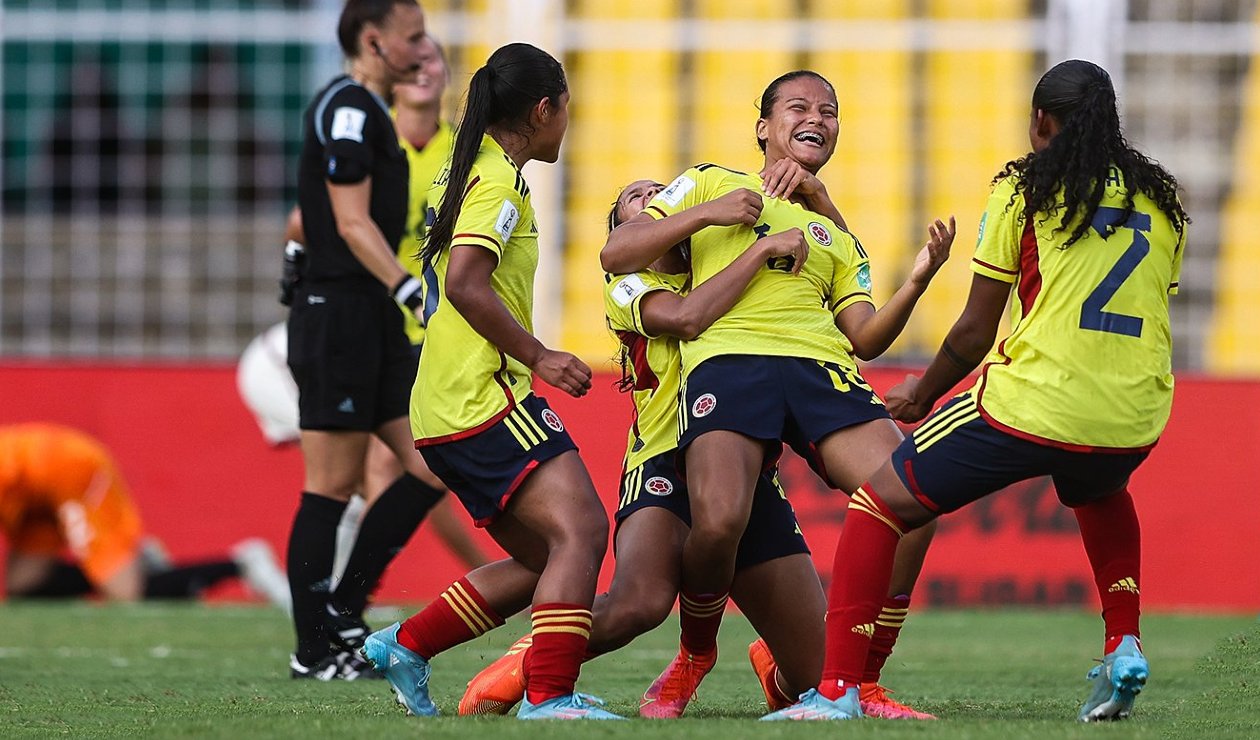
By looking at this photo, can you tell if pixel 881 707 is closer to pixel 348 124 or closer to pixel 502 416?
pixel 502 416

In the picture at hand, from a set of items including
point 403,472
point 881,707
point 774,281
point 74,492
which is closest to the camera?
point 881,707

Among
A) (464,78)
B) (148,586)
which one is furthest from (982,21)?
(148,586)

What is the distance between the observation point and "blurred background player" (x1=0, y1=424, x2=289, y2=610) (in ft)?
31.9

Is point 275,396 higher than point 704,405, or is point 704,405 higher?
point 704,405

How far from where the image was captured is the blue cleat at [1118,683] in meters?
4.51

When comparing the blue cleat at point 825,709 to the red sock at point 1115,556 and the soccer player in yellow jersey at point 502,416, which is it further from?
the red sock at point 1115,556

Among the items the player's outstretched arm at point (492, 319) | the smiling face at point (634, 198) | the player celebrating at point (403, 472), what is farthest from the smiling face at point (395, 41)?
the player's outstretched arm at point (492, 319)

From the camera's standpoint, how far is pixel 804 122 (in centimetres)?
518

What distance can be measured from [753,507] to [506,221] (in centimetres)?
107

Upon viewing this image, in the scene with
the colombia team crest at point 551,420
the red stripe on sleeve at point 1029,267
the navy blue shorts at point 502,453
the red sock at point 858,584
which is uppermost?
the red stripe on sleeve at point 1029,267

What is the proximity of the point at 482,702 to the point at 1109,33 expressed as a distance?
8.45 meters

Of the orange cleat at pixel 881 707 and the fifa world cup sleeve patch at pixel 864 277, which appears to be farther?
the fifa world cup sleeve patch at pixel 864 277

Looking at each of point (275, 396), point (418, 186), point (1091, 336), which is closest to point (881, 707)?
point (1091, 336)

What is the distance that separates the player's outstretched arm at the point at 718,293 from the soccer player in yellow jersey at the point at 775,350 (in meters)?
0.05
